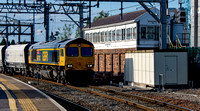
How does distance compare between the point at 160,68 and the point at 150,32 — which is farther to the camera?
the point at 150,32

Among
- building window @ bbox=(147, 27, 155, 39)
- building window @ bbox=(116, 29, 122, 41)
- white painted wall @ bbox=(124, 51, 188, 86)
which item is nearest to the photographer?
white painted wall @ bbox=(124, 51, 188, 86)

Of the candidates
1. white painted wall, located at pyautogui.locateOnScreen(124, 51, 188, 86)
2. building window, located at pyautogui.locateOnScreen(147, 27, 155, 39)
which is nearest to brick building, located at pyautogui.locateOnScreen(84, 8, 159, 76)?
building window, located at pyautogui.locateOnScreen(147, 27, 155, 39)

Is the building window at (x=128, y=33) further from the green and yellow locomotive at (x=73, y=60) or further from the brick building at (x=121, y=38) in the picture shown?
the green and yellow locomotive at (x=73, y=60)

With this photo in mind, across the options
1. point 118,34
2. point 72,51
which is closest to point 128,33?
point 118,34

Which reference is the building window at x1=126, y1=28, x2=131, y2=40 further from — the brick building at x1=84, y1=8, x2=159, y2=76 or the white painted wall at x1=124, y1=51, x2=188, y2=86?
the white painted wall at x1=124, y1=51, x2=188, y2=86

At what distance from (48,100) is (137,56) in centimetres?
1038

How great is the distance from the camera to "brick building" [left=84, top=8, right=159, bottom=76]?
35.0m

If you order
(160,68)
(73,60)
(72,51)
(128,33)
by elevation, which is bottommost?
(160,68)

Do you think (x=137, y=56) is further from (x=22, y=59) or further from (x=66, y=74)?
(x=22, y=59)

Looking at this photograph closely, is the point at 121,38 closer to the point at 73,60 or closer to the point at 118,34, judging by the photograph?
the point at 118,34

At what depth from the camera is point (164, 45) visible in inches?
991

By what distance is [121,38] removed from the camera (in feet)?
123

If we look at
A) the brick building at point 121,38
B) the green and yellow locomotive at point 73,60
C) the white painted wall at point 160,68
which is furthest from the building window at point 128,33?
the white painted wall at point 160,68

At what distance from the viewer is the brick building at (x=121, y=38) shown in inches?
1378
